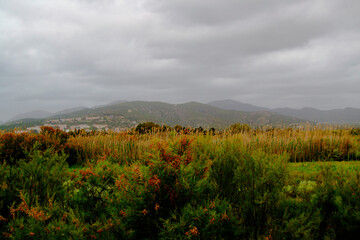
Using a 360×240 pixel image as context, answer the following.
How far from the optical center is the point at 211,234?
2.28m

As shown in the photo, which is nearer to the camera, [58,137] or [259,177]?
[259,177]

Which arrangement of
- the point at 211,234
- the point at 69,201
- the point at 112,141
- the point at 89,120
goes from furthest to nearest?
the point at 89,120
the point at 112,141
the point at 69,201
the point at 211,234

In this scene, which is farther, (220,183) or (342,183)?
(220,183)

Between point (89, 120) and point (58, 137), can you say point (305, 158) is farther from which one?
point (89, 120)

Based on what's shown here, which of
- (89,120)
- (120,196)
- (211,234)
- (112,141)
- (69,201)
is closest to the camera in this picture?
(211,234)

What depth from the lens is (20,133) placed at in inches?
380

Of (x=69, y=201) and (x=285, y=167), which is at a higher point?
(x=285, y=167)

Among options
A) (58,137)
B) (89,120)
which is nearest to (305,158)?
(58,137)

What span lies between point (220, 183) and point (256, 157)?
0.76 meters

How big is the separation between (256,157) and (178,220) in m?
1.39

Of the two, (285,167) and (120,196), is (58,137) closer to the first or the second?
(120,196)

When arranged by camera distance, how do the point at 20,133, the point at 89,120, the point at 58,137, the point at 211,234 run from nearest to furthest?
the point at 211,234
the point at 20,133
the point at 58,137
the point at 89,120

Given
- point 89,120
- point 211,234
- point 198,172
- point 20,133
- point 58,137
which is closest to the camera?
point 211,234

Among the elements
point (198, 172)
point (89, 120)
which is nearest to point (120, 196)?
point (198, 172)
